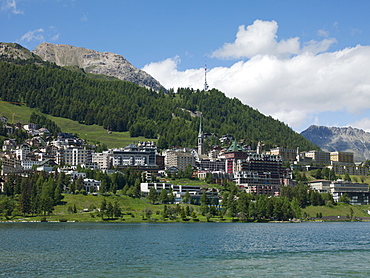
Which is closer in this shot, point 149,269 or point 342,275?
point 342,275

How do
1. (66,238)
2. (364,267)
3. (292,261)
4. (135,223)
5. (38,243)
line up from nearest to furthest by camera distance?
(364,267), (292,261), (38,243), (66,238), (135,223)

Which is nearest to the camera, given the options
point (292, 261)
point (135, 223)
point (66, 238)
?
point (292, 261)

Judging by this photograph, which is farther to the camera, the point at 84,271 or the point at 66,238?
the point at 66,238

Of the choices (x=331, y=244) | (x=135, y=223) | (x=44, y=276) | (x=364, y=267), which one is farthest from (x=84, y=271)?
(x=135, y=223)

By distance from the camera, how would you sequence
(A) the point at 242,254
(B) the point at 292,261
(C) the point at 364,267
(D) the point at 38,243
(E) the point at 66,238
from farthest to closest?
(E) the point at 66,238, (D) the point at 38,243, (A) the point at 242,254, (B) the point at 292,261, (C) the point at 364,267

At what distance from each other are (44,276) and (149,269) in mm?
13367

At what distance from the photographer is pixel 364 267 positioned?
69.5m

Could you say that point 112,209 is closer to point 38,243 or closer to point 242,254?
point 38,243

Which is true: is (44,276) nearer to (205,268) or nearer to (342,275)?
(205,268)

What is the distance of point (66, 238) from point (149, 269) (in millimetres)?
51128

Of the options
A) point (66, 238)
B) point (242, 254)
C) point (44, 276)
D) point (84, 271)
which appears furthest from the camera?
point (66, 238)

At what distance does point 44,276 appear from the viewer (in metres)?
61.3

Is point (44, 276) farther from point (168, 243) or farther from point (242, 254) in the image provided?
point (168, 243)

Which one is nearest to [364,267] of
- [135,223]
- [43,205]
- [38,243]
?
[38,243]
